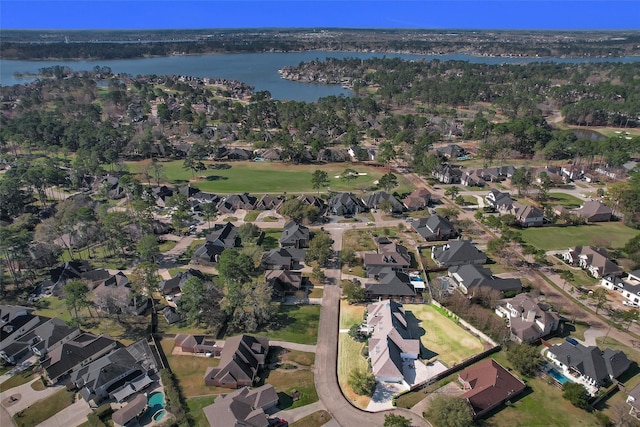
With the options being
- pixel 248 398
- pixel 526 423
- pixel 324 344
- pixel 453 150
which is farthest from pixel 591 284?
pixel 453 150

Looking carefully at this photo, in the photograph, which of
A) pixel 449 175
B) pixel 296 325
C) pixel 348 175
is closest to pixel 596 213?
pixel 449 175

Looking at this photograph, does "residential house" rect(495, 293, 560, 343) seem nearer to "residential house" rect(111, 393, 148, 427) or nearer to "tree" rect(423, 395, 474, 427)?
"tree" rect(423, 395, 474, 427)

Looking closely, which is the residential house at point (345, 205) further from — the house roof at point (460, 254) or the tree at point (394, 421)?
the tree at point (394, 421)

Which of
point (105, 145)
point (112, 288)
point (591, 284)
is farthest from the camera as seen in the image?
point (105, 145)

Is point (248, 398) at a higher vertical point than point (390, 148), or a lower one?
lower

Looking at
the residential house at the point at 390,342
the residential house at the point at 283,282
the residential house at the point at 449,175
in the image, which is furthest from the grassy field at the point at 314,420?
the residential house at the point at 449,175

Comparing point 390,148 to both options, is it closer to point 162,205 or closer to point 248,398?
point 162,205
